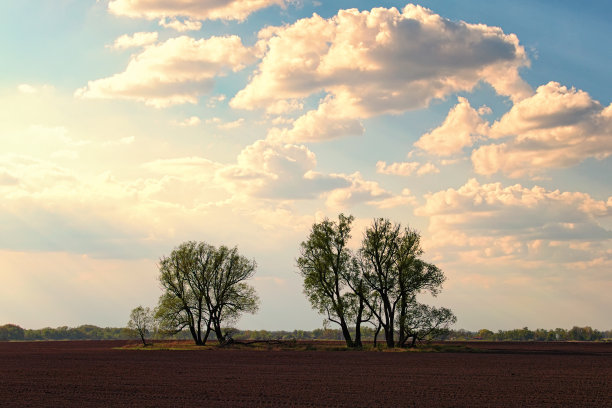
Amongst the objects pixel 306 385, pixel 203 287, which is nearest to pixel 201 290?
pixel 203 287

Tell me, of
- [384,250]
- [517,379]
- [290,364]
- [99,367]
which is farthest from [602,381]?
[384,250]

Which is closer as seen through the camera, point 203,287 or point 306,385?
point 306,385

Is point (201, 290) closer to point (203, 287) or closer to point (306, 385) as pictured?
point (203, 287)

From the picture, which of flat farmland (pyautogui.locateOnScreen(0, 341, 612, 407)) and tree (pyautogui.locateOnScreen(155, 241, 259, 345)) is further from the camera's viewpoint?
tree (pyautogui.locateOnScreen(155, 241, 259, 345))

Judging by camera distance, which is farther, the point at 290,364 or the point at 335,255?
the point at 335,255

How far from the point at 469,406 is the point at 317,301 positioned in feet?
173

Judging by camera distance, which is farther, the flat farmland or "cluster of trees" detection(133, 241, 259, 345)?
"cluster of trees" detection(133, 241, 259, 345)

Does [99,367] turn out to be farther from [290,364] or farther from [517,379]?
[517,379]

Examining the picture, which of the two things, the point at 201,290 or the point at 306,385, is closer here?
the point at 306,385

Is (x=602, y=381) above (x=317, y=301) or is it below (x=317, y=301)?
below

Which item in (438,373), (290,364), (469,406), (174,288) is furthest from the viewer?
(174,288)

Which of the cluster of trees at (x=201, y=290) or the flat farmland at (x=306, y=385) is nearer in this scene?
the flat farmland at (x=306, y=385)

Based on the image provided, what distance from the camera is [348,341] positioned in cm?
7675

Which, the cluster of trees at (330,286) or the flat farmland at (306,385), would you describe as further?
the cluster of trees at (330,286)
